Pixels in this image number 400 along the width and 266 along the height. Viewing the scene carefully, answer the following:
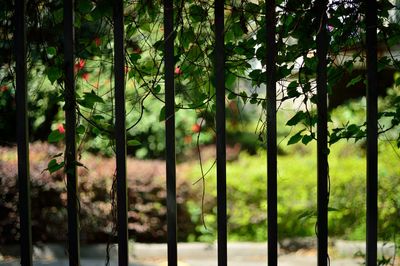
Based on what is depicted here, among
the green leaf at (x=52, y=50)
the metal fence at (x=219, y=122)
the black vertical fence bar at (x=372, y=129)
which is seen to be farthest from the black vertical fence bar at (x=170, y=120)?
the black vertical fence bar at (x=372, y=129)

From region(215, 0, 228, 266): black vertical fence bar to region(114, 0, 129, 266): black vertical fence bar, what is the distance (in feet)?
0.97

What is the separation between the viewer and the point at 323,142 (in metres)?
1.62

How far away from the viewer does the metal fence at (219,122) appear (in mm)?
1604

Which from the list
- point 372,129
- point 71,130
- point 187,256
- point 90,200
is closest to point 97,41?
point 71,130

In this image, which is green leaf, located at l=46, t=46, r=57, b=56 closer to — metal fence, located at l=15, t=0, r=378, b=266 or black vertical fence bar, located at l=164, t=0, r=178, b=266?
metal fence, located at l=15, t=0, r=378, b=266

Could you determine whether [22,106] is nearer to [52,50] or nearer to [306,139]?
[52,50]

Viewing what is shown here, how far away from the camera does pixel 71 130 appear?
5.37ft

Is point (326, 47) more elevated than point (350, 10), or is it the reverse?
point (350, 10)

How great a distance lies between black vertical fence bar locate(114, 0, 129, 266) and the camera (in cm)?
162

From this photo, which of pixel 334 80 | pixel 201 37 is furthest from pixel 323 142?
pixel 201 37

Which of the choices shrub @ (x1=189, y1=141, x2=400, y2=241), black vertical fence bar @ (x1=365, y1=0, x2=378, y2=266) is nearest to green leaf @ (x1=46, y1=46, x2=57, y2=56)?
black vertical fence bar @ (x1=365, y1=0, x2=378, y2=266)

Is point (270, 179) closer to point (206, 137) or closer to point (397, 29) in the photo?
point (397, 29)

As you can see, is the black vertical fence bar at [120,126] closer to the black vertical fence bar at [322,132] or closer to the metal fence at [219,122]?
the metal fence at [219,122]

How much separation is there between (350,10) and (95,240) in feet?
12.7
